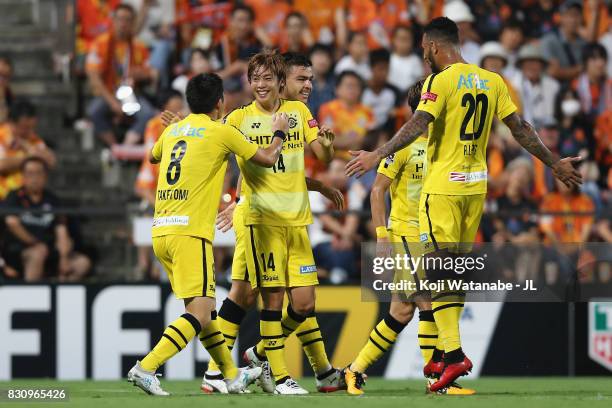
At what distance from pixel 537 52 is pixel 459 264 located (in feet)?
27.3

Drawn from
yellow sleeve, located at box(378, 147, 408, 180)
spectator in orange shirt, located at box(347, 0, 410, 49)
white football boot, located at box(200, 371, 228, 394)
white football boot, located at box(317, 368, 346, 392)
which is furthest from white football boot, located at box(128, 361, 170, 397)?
spectator in orange shirt, located at box(347, 0, 410, 49)

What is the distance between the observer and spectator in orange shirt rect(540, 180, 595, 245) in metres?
14.6

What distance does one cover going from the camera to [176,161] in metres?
9.93

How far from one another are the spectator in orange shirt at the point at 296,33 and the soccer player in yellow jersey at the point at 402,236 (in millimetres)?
6627

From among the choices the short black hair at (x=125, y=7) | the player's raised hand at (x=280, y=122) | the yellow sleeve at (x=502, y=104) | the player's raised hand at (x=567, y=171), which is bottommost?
the player's raised hand at (x=567, y=171)

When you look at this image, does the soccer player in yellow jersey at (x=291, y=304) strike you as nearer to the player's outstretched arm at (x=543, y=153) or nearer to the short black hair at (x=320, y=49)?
the player's outstretched arm at (x=543, y=153)

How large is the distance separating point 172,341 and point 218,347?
20.0 inches

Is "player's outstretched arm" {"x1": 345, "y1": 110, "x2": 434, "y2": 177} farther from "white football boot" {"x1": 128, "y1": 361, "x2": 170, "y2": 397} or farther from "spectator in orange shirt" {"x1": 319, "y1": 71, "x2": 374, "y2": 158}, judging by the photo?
"spectator in orange shirt" {"x1": 319, "y1": 71, "x2": 374, "y2": 158}


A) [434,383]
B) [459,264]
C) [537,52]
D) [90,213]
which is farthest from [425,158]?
[537,52]

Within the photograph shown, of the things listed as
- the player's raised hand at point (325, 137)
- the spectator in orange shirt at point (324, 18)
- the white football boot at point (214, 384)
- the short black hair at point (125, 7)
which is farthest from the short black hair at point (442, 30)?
the spectator in orange shirt at point (324, 18)

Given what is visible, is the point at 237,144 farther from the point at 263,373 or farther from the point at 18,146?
the point at 18,146

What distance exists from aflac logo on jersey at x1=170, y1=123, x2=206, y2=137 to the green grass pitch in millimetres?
1914

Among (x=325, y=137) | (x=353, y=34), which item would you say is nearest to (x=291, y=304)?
(x=325, y=137)

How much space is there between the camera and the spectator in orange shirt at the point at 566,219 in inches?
574
